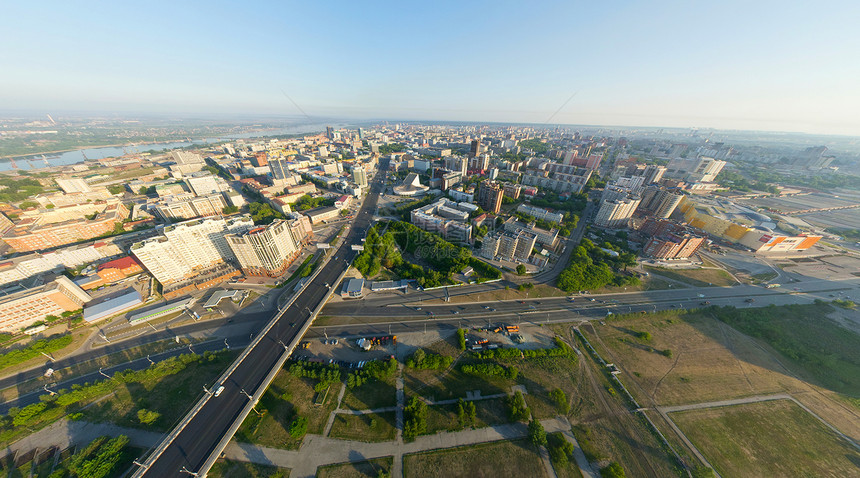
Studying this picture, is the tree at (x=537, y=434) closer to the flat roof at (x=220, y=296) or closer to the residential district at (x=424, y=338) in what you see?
the residential district at (x=424, y=338)

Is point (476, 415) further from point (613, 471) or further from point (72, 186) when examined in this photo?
point (72, 186)

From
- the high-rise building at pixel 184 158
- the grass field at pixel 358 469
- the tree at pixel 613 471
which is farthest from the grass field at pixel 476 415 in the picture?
the high-rise building at pixel 184 158

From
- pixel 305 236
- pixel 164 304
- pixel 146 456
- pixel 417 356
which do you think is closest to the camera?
pixel 146 456

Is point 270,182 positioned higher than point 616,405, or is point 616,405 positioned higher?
point 270,182

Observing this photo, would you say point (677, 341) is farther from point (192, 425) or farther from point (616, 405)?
point (192, 425)

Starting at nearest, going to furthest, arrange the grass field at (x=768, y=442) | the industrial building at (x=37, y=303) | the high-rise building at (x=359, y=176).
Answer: the grass field at (x=768, y=442), the industrial building at (x=37, y=303), the high-rise building at (x=359, y=176)

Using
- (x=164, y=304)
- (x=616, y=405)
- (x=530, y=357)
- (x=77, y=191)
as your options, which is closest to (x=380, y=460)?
(x=530, y=357)
